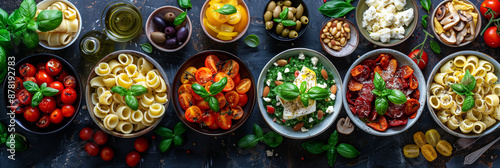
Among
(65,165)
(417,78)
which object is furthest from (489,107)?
A: (65,165)

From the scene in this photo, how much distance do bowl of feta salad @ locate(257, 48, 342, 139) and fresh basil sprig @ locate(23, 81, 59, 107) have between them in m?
1.61

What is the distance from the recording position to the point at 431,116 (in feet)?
9.40

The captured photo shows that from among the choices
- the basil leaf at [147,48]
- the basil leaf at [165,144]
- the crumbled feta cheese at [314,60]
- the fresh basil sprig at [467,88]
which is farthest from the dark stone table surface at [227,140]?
the fresh basil sprig at [467,88]

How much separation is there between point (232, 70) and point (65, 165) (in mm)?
1764

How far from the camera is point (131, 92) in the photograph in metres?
2.46

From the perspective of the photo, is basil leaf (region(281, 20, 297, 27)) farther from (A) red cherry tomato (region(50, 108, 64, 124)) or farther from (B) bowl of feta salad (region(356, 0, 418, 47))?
(A) red cherry tomato (region(50, 108, 64, 124))

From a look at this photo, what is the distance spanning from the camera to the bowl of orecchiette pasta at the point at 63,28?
Answer: 261 cm

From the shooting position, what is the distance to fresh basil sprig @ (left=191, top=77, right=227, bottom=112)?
7.75 ft

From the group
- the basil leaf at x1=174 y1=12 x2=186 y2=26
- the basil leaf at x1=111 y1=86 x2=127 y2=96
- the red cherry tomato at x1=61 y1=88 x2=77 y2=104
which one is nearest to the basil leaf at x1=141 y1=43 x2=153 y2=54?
the basil leaf at x1=174 y1=12 x2=186 y2=26

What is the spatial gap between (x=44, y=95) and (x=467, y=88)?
331cm

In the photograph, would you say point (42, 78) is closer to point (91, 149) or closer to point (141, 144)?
point (91, 149)

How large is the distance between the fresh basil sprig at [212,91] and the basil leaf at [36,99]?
1173 mm

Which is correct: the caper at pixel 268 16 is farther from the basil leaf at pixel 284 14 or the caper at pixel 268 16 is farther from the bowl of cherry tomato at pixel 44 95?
the bowl of cherry tomato at pixel 44 95

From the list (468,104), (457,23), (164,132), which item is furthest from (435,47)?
(164,132)
